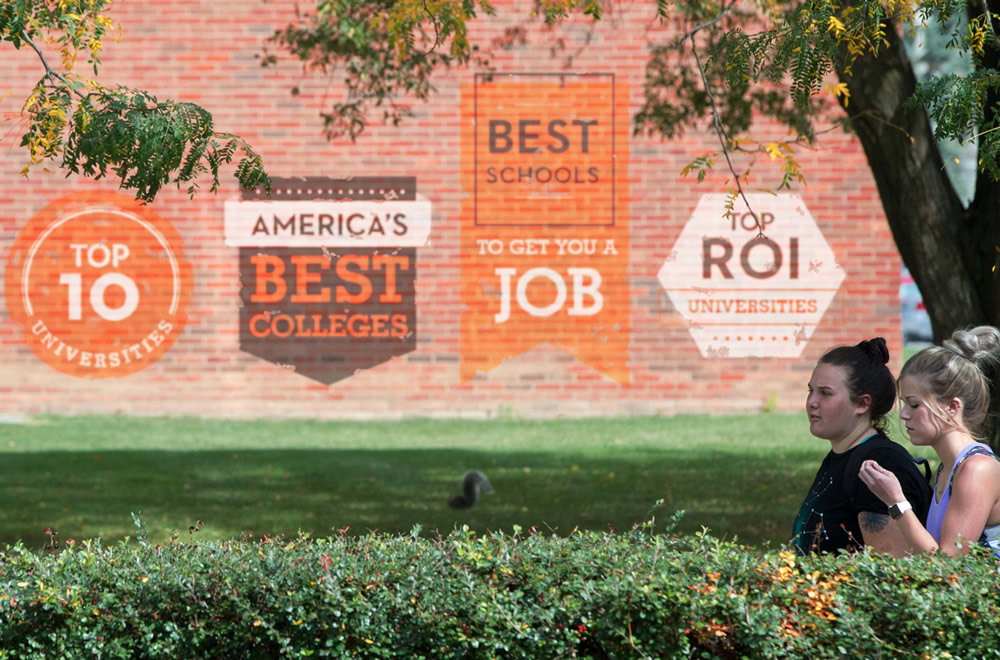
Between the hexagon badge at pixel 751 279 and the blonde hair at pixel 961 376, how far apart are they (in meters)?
12.9

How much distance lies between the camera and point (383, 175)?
16.4m

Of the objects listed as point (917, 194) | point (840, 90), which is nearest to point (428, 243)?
point (840, 90)

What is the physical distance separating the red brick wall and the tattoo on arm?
12881 mm

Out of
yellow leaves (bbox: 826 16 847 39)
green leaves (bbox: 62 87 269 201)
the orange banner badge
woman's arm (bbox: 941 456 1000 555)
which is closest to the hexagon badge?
the orange banner badge

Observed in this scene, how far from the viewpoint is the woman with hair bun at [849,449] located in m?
3.61

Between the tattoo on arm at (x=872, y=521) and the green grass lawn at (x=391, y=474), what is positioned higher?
the tattoo on arm at (x=872, y=521)

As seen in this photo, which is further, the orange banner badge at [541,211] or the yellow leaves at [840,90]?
the orange banner badge at [541,211]

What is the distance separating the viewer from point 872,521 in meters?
3.61

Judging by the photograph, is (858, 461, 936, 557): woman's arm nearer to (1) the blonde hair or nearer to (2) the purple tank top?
(2) the purple tank top

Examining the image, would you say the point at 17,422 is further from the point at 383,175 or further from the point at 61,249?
the point at 383,175

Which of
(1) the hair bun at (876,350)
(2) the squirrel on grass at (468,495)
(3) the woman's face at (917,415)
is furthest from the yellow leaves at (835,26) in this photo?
(2) the squirrel on grass at (468,495)

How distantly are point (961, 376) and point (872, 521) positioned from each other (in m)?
0.50

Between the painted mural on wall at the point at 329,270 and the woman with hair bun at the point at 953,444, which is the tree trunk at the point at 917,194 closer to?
the woman with hair bun at the point at 953,444

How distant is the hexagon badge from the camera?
1642 cm
